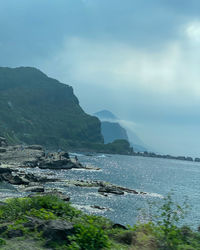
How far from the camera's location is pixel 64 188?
64125 millimetres

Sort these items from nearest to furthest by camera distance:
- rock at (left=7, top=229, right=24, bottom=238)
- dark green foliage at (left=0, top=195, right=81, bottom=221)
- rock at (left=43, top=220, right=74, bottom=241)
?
rock at (left=43, top=220, right=74, bottom=241) → rock at (left=7, top=229, right=24, bottom=238) → dark green foliage at (left=0, top=195, right=81, bottom=221)

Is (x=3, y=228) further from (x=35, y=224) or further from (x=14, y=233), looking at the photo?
(x=35, y=224)

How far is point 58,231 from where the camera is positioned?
1091cm

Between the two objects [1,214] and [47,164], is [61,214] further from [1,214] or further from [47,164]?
[47,164]

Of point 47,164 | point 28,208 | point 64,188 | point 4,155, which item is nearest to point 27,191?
point 64,188

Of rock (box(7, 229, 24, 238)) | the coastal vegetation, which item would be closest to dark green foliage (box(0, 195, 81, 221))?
the coastal vegetation

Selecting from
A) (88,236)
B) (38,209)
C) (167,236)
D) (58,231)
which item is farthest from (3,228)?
(167,236)

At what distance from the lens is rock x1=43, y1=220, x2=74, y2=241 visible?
10852 millimetres

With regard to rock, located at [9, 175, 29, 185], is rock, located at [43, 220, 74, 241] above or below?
above

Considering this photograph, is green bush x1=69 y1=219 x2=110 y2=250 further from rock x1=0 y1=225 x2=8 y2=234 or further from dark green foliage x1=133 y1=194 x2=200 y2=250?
rock x1=0 y1=225 x2=8 y2=234

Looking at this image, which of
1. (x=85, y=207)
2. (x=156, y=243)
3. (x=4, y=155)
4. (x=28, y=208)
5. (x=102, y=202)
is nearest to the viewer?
(x=156, y=243)

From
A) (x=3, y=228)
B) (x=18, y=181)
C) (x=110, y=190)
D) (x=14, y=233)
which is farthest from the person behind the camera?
(x=110, y=190)

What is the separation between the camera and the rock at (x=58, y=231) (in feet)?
35.6

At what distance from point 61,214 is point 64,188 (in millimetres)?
50048
